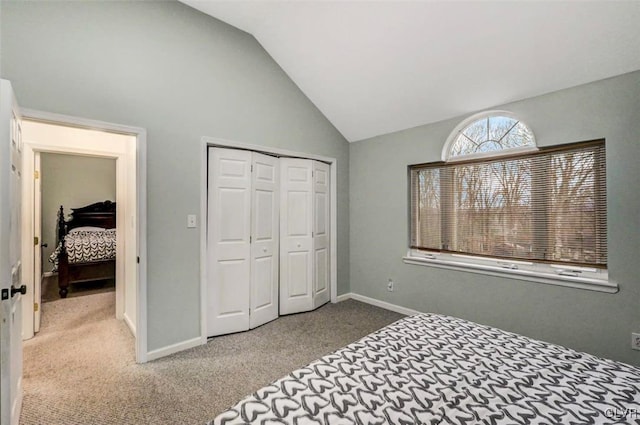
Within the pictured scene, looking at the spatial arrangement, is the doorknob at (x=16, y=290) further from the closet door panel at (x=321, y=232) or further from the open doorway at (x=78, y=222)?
the open doorway at (x=78, y=222)

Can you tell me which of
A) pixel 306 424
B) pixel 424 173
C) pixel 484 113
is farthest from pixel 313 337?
pixel 484 113

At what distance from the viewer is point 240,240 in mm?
3041

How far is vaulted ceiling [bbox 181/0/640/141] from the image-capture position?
2028mm

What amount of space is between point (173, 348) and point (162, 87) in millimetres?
2385

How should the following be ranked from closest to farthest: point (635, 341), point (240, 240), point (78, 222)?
point (635, 341)
point (240, 240)
point (78, 222)

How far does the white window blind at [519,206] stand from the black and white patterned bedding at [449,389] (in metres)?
1.46

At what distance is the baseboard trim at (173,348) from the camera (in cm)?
241

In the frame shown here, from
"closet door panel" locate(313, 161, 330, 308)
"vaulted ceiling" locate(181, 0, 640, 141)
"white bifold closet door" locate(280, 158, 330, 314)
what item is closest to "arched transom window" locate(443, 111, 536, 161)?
"vaulted ceiling" locate(181, 0, 640, 141)

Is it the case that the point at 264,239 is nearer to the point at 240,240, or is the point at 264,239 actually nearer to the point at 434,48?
the point at 240,240

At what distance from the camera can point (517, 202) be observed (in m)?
2.73

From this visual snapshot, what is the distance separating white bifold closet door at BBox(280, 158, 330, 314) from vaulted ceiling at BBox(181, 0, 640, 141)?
1043mm

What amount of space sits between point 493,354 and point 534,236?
1.79 metres

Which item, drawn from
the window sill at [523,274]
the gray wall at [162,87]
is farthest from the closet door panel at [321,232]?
the window sill at [523,274]

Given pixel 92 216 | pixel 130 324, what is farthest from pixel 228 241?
pixel 92 216
